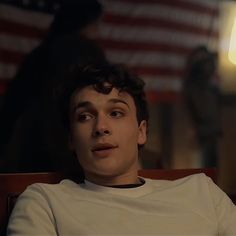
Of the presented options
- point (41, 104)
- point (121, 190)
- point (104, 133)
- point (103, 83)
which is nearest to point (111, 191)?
point (121, 190)

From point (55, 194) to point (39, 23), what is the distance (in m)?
0.69

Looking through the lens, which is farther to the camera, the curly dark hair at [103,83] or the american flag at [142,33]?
the american flag at [142,33]

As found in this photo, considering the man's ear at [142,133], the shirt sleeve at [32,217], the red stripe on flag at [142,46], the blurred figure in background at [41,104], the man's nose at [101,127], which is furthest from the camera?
the red stripe on flag at [142,46]

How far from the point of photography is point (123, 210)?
99cm

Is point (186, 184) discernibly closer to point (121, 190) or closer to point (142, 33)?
point (121, 190)

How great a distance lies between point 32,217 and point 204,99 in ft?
3.30

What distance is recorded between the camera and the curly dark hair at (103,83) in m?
1.07

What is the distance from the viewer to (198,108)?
1.71 m

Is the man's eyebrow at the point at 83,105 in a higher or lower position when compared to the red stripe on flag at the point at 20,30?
lower

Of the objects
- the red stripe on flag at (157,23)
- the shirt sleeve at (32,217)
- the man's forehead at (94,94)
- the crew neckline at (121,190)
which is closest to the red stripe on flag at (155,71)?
the red stripe on flag at (157,23)

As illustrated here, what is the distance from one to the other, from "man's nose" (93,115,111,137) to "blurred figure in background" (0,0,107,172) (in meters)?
0.36

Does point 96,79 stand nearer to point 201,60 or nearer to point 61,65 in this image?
point 61,65

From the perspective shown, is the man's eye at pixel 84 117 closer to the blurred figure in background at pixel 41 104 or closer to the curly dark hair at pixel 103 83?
the curly dark hair at pixel 103 83

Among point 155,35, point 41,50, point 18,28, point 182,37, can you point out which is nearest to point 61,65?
point 41,50
